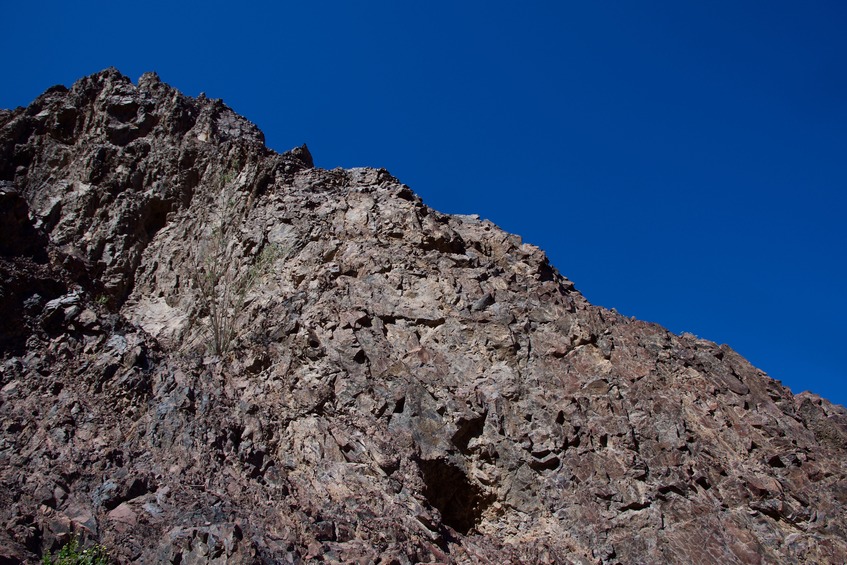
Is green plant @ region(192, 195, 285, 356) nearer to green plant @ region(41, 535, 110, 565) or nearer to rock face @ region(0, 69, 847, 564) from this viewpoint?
rock face @ region(0, 69, 847, 564)

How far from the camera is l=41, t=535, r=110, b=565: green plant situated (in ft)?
26.2

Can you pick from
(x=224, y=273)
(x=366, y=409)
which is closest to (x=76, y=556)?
(x=366, y=409)

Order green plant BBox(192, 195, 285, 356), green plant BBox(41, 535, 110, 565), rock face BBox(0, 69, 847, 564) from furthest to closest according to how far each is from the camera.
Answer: green plant BBox(192, 195, 285, 356) → rock face BBox(0, 69, 847, 564) → green plant BBox(41, 535, 110, 565)

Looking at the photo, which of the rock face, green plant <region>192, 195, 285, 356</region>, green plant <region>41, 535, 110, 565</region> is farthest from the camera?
green plant <region>192, 195, 285, 356</region>

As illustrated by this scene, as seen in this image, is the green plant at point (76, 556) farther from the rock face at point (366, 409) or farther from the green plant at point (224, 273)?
the green plant at point (224, 273)

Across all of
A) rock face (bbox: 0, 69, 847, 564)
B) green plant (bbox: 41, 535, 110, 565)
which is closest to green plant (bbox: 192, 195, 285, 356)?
rock face (bbox: 0, 69, 847, 564)

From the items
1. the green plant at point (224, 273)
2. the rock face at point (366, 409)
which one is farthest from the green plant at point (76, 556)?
the green plant at point (224, 273)

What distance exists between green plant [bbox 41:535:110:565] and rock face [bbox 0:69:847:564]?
0.52ft

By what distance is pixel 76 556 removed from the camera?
26.5 ft

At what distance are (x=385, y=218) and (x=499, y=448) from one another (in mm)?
7406

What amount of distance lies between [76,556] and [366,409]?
5620 millimetres

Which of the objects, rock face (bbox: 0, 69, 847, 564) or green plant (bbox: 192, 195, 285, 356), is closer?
rock face (bbox: 0, 69, 847, 564)

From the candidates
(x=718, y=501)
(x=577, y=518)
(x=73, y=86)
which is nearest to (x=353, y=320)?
(x=577, y=518)

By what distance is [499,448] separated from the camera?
12344 millimetres
